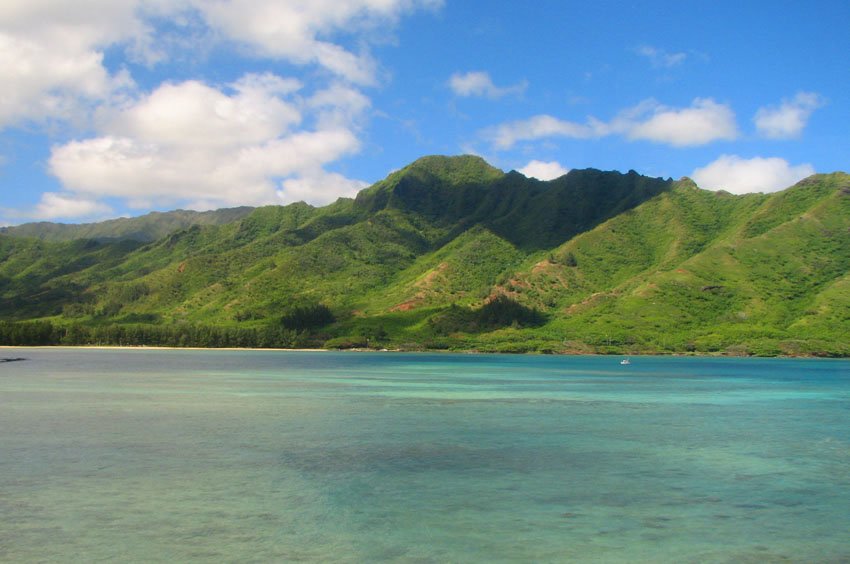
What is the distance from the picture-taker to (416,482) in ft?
111

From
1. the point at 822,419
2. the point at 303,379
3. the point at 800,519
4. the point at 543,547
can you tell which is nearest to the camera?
the point at 543,547

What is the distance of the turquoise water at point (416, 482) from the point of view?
928 inches

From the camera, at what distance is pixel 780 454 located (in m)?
44.5

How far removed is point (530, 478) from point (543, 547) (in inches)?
460

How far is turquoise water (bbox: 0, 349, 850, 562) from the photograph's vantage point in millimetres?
23578

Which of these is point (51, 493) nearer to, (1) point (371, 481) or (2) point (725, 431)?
(1) point (371, 481)

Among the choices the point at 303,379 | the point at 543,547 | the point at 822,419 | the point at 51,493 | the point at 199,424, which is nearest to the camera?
the point at 543,547

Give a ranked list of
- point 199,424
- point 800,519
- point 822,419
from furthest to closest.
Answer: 1. point 822,419
2. point 199,424
3. point 800,519

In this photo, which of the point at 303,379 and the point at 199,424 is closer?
the point at 199,424

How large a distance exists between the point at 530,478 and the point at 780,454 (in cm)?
1939

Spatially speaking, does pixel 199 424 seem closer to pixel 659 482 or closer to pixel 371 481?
pixel 371 481

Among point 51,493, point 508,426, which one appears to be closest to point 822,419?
point 508,426

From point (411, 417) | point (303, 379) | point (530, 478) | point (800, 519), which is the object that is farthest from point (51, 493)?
point (303, 379)

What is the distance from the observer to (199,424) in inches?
2137
